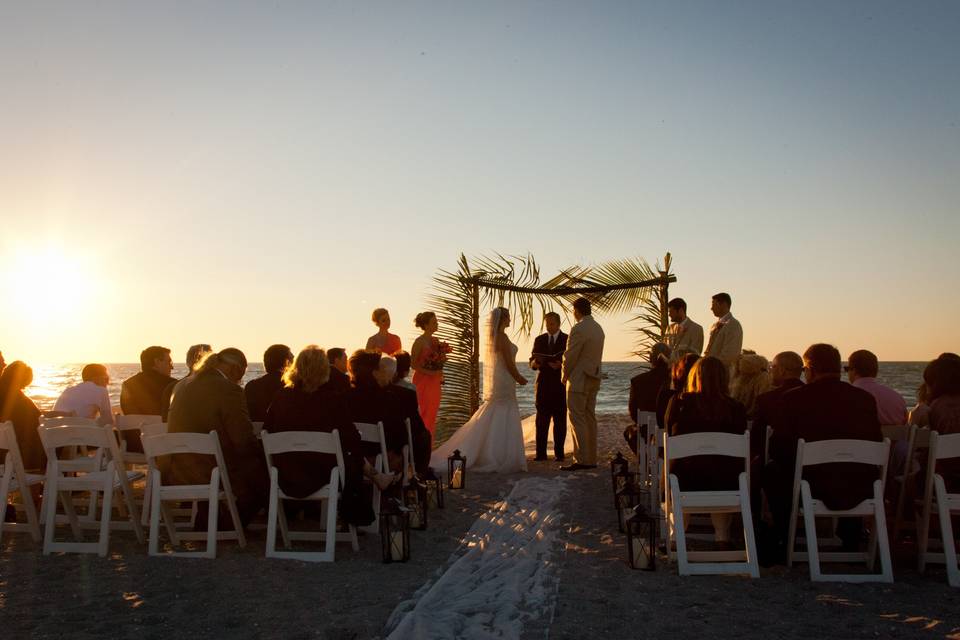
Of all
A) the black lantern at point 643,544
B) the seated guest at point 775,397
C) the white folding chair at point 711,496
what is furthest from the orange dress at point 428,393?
the white folding chair at point 711,496

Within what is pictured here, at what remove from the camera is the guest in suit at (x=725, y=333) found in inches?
392

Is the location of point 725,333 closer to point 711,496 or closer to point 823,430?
point 823,430

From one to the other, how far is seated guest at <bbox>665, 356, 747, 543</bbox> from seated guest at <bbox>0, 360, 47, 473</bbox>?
5693 mm

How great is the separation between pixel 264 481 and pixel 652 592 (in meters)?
3.20

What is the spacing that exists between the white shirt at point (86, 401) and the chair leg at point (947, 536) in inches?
→ 301

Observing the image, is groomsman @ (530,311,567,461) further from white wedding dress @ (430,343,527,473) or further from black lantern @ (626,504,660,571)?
black lantern @ (626,504,660,571)

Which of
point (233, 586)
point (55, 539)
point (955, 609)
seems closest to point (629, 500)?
point (955, 609)

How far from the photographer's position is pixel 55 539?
7.07m

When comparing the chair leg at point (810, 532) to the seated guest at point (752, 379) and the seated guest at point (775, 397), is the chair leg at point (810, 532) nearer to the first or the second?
the seated guest at point (775, 397)

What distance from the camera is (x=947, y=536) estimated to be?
5.54 metres

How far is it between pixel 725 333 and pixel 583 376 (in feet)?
6.87

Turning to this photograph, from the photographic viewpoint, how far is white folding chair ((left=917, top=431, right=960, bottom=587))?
18.2 ft

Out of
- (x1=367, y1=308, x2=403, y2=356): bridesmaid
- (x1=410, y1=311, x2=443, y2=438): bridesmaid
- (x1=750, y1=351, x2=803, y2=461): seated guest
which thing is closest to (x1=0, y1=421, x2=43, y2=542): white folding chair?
(x1=367, y1=308, x2=403, y2=356): bridesmaid

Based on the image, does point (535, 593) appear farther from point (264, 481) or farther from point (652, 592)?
point (264, 481)
